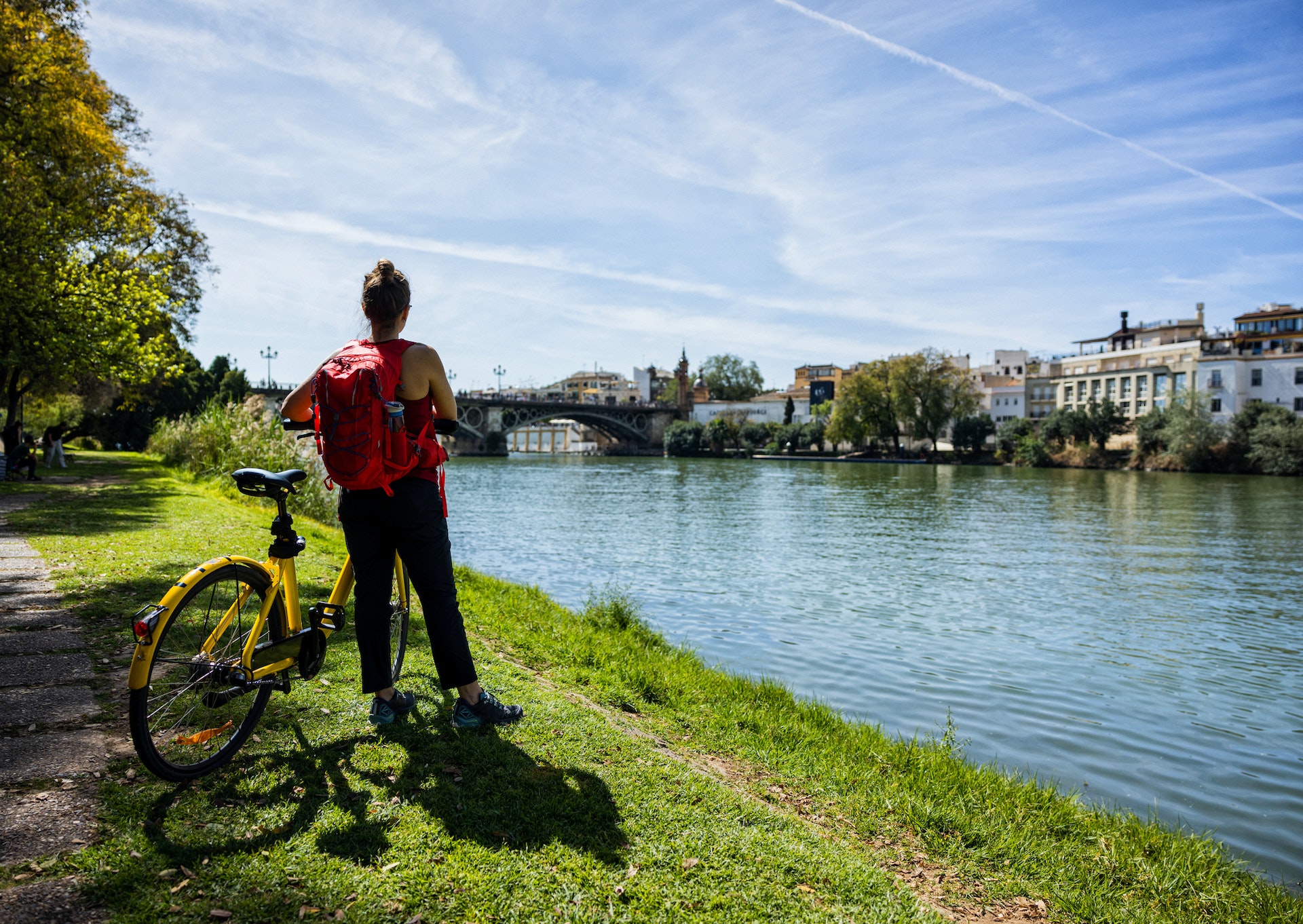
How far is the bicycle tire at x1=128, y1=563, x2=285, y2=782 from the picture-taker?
318 cm

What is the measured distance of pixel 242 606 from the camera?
360 centimetres

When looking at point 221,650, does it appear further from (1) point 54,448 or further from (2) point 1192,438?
(2) point 1192,438

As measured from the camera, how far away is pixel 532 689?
510 cm

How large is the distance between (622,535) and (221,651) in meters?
18.8

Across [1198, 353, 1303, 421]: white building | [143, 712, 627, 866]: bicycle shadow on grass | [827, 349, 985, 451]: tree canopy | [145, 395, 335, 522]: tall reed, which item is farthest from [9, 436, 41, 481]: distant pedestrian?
[1198, 353, 1303, 421]: white building

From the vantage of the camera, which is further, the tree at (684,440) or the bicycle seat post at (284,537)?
the tree at (684,440)

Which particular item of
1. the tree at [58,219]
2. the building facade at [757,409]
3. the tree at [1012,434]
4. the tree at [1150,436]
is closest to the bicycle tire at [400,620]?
the tree at [58,219]

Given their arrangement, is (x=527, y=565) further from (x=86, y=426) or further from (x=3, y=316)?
(x=86, y=426)

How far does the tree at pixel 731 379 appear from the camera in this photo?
497 feet

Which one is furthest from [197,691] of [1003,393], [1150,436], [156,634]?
[1003,393]

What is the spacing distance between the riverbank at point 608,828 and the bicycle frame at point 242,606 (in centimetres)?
41

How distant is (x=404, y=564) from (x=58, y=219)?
16.2 metres

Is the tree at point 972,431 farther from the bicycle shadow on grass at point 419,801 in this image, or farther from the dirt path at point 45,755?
the bicycle shadow on grass at point 419,801

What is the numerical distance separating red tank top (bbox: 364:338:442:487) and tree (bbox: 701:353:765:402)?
5793 inches
